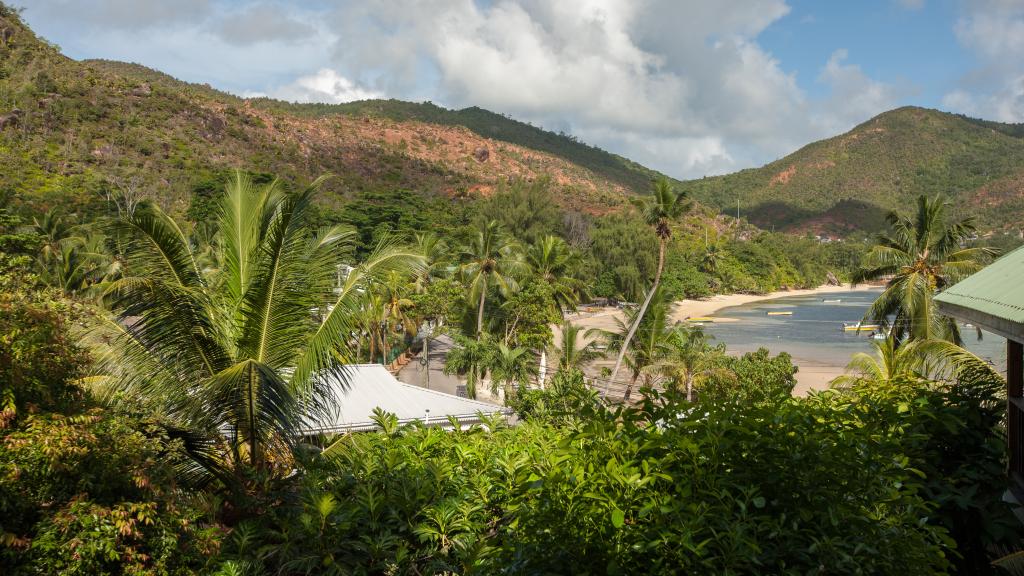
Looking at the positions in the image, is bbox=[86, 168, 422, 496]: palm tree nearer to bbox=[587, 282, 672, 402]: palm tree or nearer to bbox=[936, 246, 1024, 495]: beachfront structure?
bbox=[936, 246, 1024, 495]: beachfront structure

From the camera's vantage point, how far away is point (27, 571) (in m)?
2.79

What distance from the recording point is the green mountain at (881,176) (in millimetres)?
142000

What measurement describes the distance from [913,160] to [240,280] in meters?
200

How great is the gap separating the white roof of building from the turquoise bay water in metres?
25.6

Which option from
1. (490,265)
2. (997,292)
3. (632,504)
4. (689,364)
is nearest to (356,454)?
(632,504)

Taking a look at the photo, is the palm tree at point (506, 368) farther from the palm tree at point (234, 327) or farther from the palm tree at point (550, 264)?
the palm tree at point (234, 327)

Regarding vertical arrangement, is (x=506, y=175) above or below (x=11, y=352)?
above

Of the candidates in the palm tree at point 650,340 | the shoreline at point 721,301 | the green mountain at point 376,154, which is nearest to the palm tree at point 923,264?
the palm tree at point 650,340

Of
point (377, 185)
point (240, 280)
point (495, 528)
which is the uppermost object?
point (377, 185)

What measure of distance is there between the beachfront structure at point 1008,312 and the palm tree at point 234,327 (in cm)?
483

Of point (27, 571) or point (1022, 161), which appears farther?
point (1022, 161)

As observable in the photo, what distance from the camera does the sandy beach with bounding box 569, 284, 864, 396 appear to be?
3047 centimetres

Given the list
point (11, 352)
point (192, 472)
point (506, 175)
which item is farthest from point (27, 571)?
point (506, 175)

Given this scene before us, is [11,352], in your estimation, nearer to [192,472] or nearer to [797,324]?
[192,472]
